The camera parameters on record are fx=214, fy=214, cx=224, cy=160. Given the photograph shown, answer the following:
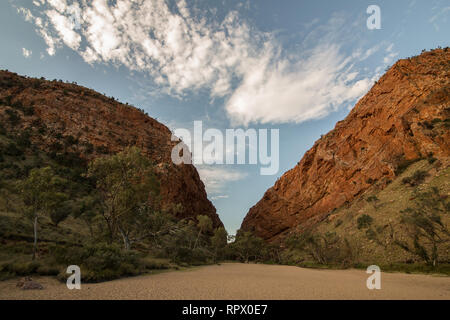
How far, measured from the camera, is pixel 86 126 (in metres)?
48.1

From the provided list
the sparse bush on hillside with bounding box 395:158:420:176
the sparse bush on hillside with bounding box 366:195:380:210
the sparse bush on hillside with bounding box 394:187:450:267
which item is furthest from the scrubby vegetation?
the sparse bush on hillside with bounding box 395:158:420:176

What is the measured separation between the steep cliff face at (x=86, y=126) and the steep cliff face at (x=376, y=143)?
28.6 m

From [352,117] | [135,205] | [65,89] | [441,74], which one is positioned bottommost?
[135,205]

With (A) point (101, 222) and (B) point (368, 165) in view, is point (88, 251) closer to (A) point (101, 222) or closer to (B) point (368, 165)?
(A) point (101, 222)

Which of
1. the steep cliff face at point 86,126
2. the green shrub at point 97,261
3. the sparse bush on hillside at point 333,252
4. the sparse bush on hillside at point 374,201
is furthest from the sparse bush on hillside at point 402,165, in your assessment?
the green shrub at point 97,261

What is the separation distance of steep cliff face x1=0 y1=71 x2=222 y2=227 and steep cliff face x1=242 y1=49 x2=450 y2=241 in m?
28.6

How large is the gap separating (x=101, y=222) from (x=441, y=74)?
59777mm

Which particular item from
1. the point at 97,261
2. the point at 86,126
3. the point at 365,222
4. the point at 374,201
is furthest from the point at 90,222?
the point at 374,201

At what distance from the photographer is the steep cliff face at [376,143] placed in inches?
1422

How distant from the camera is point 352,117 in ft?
173

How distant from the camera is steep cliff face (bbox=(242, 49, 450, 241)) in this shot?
36.1m

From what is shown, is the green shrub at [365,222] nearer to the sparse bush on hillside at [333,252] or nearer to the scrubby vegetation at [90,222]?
the sparse bush on hillside at [333,252]

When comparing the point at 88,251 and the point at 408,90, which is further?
the point at 408,90
